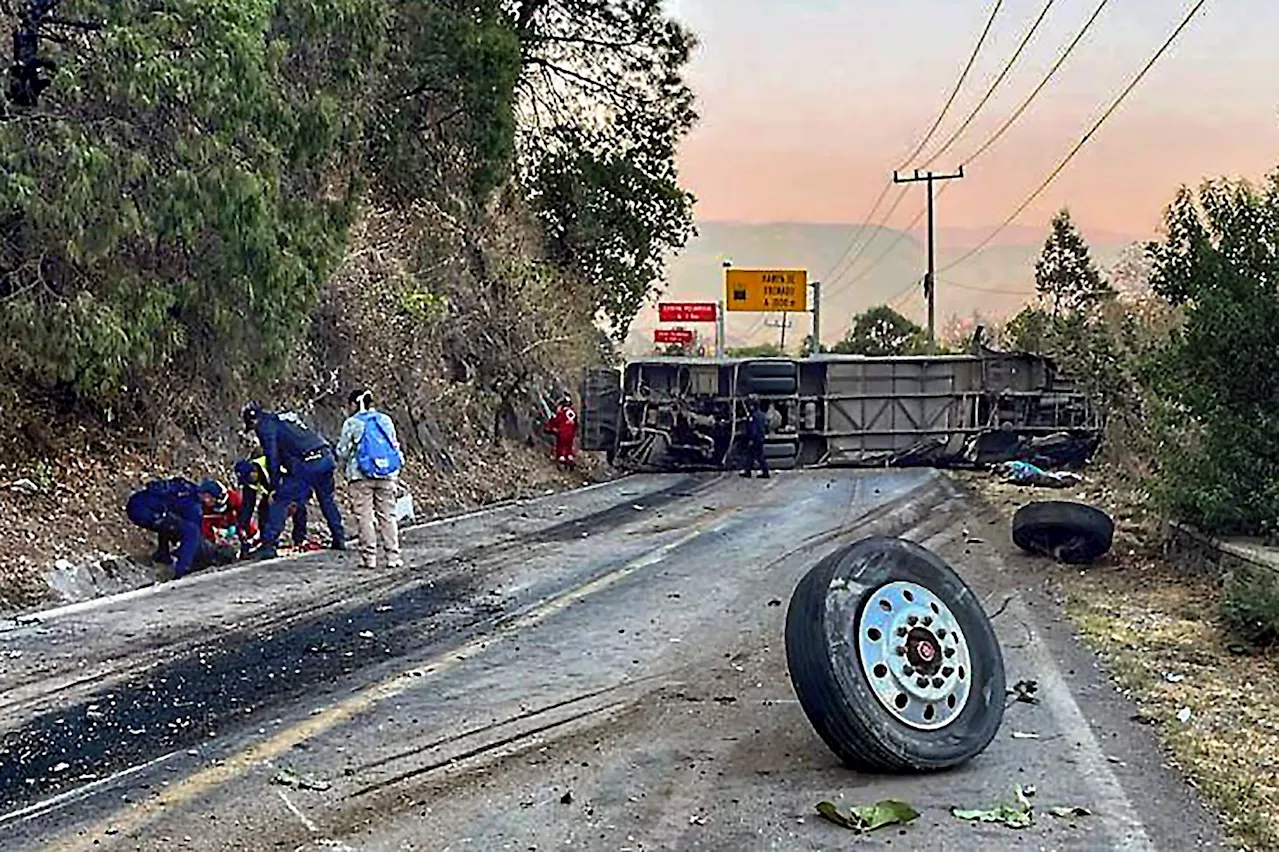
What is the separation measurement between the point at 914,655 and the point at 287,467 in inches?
329

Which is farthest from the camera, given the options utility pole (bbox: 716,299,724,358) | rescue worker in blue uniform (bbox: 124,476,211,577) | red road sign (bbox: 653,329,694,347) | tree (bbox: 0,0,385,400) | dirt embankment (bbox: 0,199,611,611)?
red road sign (bbox: 653,329,694,347)

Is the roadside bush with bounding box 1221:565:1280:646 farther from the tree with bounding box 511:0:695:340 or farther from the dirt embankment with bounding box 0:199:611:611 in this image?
the tree with bounding box 511:0:695:340

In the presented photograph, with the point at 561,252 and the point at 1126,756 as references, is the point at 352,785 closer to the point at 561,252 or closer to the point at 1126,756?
the point at 1126,756

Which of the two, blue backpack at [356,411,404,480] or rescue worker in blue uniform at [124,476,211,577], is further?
blue backpack at [356,411,404,480]

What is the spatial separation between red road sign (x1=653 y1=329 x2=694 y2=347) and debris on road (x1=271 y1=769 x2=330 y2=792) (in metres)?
42.4

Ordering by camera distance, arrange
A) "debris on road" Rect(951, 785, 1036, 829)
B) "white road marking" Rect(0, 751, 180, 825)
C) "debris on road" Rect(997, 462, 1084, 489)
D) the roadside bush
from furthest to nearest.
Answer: "debris on road" Rect(997, 462, 1084, 489)
the roadside bush
"white road marking" Rect(0, 751, 180, 825)
"debris on road" Rect(951, 785, 1036, 829)

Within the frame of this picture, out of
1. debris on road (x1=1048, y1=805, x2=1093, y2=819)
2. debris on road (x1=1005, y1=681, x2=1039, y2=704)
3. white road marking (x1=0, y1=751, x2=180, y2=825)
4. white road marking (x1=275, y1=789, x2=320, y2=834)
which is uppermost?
white road marking (x1=275, y1=789, x2=320, y2=834)

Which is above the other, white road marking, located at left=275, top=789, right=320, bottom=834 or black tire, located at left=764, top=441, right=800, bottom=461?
white road marking, located at left=275, top=789, right=320, bottom=834

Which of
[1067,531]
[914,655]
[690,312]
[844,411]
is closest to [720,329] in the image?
[690,312]

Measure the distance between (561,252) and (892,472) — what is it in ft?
36.0

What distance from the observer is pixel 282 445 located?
526 inches

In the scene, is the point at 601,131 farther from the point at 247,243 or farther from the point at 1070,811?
the point at 1070,811

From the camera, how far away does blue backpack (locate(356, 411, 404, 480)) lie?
1245 cm

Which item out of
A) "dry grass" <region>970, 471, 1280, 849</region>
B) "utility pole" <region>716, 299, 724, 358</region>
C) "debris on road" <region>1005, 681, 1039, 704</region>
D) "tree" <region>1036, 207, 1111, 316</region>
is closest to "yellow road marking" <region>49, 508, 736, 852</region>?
"debris on road" <region>1005, 681, 1039, 704</region>
